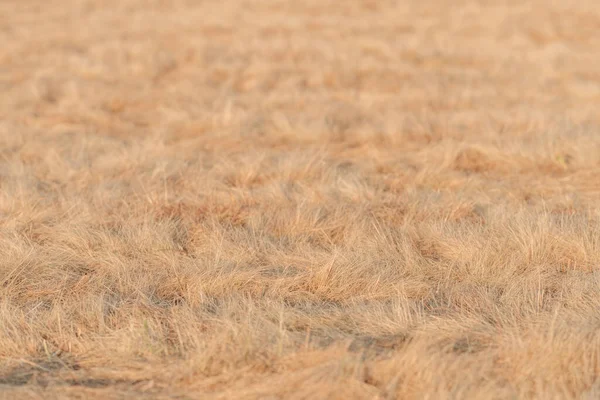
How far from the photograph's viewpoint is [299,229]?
4.87 metres

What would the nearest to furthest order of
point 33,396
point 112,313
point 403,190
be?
point 33,396 → point 112,313 → point 403,190

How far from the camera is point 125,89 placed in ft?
31.6

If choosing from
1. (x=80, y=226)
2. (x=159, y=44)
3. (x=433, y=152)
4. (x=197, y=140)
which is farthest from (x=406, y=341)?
(x=159, y=44)

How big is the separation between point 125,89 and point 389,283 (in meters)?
6.45

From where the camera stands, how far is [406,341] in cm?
337

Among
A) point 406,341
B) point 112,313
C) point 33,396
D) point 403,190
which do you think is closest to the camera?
point 33,396

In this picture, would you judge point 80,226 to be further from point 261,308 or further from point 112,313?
point 261,308

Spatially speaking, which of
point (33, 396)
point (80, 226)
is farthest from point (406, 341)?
point (80, 226)

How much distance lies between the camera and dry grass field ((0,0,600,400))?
3.24 meters

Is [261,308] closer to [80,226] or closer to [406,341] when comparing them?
[406,341]

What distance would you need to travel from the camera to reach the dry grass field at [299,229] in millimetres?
3236

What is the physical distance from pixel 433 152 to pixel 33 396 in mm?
4444

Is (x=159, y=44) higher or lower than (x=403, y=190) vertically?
higher

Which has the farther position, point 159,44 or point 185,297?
point 159,44
